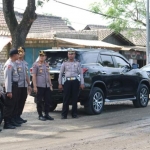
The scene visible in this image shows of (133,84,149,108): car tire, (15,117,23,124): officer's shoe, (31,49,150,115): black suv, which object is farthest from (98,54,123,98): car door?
(15,117,23,124): officer's shoe

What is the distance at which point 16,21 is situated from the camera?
513 inches

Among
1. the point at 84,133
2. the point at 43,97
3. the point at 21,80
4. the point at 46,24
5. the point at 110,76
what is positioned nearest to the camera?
the point at 84,133

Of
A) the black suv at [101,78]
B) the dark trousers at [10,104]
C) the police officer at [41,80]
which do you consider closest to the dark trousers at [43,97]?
the police officer at [41,80]

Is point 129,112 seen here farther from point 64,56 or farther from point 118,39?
point 118,39

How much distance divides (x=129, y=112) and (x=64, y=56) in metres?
2.74

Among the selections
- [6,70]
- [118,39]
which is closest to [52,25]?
[118,39]

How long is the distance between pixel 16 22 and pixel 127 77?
3.99 meters

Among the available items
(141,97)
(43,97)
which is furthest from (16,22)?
(141,97)

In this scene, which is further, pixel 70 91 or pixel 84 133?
pixel 70 91

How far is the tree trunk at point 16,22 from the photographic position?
12.8 meters

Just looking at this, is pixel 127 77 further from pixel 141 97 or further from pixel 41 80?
pixel 41 80

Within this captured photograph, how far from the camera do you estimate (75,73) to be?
10906 millimetres

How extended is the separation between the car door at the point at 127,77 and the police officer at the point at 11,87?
413 centimetres

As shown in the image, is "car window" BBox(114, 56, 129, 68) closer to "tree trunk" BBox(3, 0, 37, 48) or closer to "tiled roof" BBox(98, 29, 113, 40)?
"tree trunk" BBox(3, 0, 37, 48)
